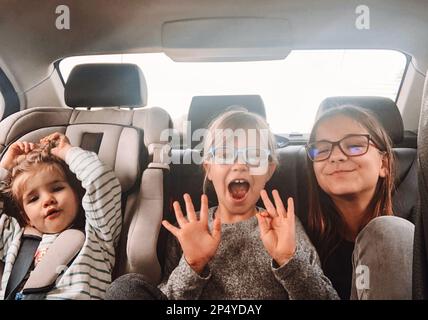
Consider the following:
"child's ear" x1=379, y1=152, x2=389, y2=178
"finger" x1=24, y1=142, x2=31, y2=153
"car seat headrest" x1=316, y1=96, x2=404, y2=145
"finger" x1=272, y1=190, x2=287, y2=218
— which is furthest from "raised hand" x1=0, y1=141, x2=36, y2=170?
"child's ear" x1=379, y1=152, x2=389, y2=178

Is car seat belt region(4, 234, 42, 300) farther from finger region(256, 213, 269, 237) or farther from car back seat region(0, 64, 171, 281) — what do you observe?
finger region(256, 213, 269, 237)

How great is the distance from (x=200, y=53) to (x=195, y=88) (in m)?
0.11

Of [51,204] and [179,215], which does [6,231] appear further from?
[179,215]

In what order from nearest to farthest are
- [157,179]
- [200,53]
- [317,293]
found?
[317,293] < [157,179] < [200,53]

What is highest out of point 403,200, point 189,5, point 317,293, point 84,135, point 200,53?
point 189,5

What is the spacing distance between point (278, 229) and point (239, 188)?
12cm

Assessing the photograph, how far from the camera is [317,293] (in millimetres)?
848

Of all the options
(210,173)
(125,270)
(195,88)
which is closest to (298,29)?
(195,88)

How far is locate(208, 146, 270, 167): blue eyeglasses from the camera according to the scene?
0.91 meters

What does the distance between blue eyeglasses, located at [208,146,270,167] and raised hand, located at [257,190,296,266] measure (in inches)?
2.7

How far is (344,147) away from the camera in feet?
2.94

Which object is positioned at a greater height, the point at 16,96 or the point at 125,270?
the point at 16,96

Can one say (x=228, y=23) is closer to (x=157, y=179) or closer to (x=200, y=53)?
(x=200, y=53)

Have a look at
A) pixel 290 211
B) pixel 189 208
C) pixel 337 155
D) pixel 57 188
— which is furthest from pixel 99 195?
pixel 337 155
